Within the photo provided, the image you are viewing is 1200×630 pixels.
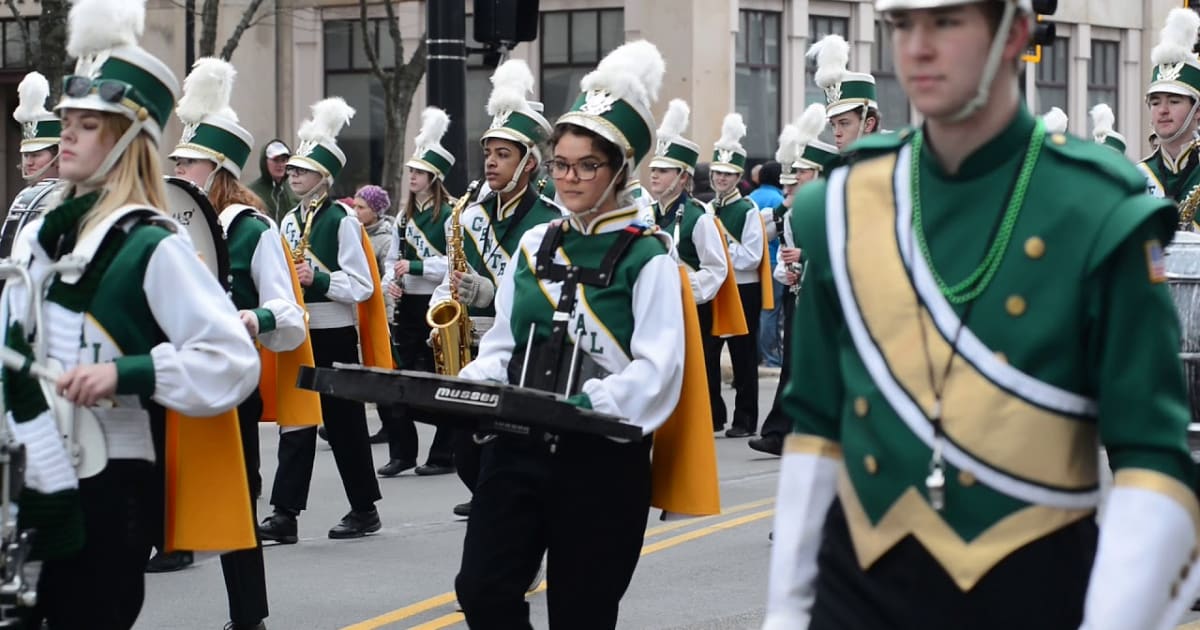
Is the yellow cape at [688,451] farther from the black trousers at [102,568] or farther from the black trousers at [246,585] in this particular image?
the black trousers at [246,585]

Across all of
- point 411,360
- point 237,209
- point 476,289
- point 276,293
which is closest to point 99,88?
point 276,293

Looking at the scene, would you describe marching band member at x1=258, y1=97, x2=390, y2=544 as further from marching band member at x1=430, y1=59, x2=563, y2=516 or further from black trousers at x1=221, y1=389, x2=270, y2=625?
black trousers at x1=221, y1=389, x2=270, y2=625

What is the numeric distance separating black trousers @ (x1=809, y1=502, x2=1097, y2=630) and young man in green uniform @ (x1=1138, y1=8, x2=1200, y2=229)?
7187 millimetres

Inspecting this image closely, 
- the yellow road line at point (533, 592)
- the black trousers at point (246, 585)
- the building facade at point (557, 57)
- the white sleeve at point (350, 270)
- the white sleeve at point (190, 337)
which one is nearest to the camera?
the white sleeve at point (190, 337)

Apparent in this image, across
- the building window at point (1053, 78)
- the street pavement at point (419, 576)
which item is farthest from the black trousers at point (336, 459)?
the building window at point (1053, 78)

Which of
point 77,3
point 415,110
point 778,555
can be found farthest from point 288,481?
point 415,110

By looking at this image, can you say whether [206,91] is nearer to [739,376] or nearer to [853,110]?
[853,110]

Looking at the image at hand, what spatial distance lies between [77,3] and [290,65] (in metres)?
27.1

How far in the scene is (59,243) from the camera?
490 cm

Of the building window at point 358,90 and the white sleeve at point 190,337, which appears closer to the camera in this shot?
the white sleeve at point 190,337

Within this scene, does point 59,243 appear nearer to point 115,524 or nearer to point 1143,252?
point 115,524

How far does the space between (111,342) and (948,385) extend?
2.41m

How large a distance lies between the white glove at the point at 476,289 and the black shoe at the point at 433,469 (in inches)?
127

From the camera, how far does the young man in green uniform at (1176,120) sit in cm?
1019
